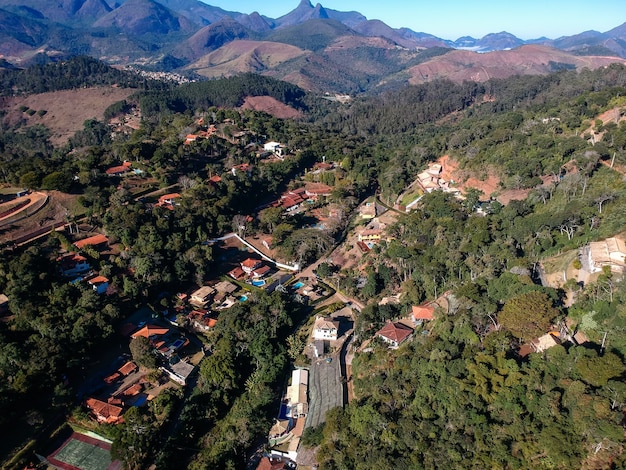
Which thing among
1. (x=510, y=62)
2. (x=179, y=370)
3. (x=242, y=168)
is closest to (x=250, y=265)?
(x=179, y=370)

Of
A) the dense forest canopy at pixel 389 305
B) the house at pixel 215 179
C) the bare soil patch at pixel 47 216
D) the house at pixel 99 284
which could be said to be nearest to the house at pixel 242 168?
the dense forest canopy at pixel 389 305

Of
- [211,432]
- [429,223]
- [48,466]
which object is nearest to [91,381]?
[48,466]

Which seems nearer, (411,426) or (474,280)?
(411,426)

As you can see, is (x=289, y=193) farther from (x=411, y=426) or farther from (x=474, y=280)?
(x=411, y=426)

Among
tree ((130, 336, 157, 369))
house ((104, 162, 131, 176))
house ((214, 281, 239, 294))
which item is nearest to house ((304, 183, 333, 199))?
house ((214, 281, 239, 294))

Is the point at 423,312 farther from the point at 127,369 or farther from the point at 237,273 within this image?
the point at 127,369

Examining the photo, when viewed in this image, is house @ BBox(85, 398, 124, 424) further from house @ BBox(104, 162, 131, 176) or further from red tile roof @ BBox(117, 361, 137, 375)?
house @ BBox(104, 162, 131, 176)
